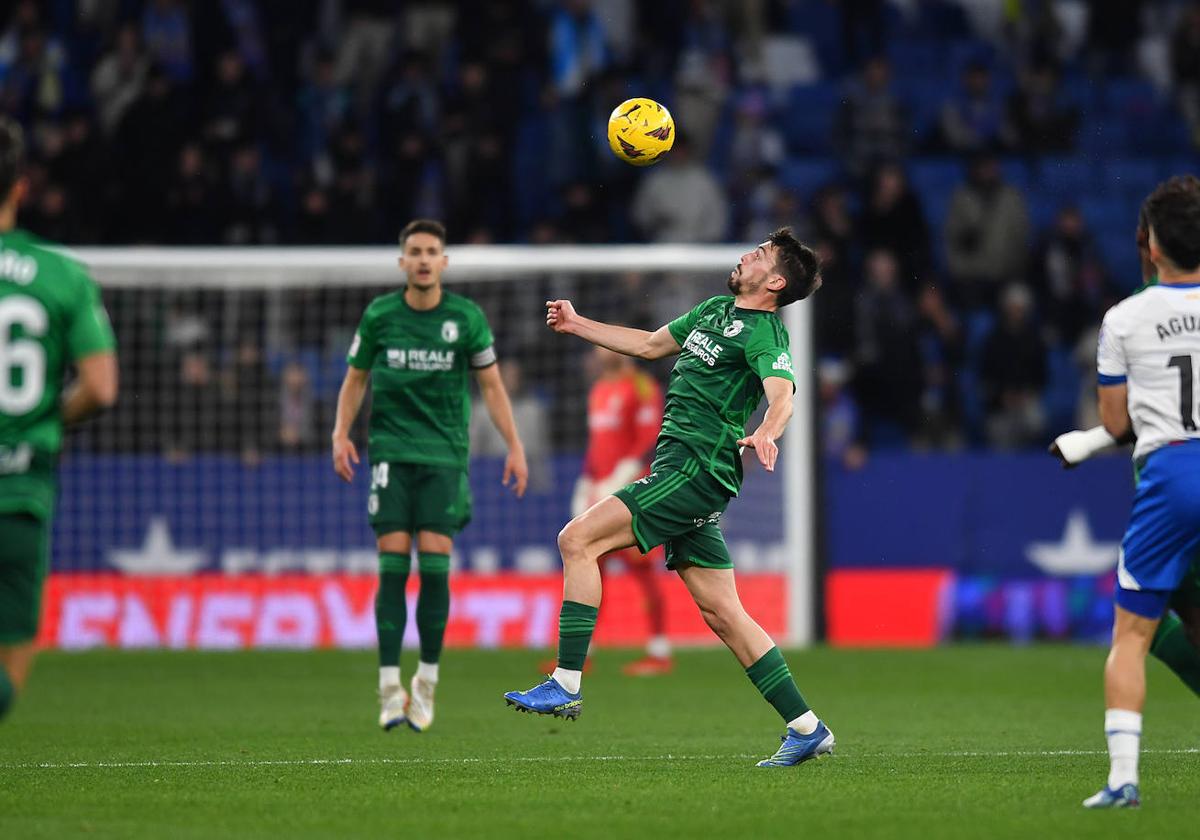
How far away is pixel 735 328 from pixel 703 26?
570 inches

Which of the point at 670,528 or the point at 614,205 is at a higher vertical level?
the point at 614,205

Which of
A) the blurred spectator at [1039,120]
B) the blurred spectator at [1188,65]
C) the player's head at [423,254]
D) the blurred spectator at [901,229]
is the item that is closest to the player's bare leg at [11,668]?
the player's head at [423,254]

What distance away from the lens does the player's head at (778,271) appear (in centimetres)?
819

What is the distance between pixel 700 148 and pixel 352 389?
33.9ft

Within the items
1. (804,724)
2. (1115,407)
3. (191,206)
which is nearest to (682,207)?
(191,206)

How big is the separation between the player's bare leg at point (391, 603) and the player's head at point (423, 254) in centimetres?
136

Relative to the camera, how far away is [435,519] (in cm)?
1017

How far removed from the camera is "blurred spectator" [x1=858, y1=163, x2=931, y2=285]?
63.1ft

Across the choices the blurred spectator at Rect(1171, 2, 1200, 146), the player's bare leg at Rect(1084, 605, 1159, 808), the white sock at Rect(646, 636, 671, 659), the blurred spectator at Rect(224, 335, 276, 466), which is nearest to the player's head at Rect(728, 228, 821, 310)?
the player's bare leg at Rect(1084, 605, 1159, 808)

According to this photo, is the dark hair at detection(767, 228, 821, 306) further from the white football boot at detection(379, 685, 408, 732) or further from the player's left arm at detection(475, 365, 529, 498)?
the white football boot at detection(379, 685, 408, 732)

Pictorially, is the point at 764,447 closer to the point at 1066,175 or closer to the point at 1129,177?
the point at 1066,175

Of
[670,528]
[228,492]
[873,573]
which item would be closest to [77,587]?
[228,492]

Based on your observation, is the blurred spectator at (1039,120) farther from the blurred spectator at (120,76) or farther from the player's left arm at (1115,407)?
the player's left arm at (1115,407)

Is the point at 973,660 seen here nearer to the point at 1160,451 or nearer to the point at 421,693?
the point at 421,693
